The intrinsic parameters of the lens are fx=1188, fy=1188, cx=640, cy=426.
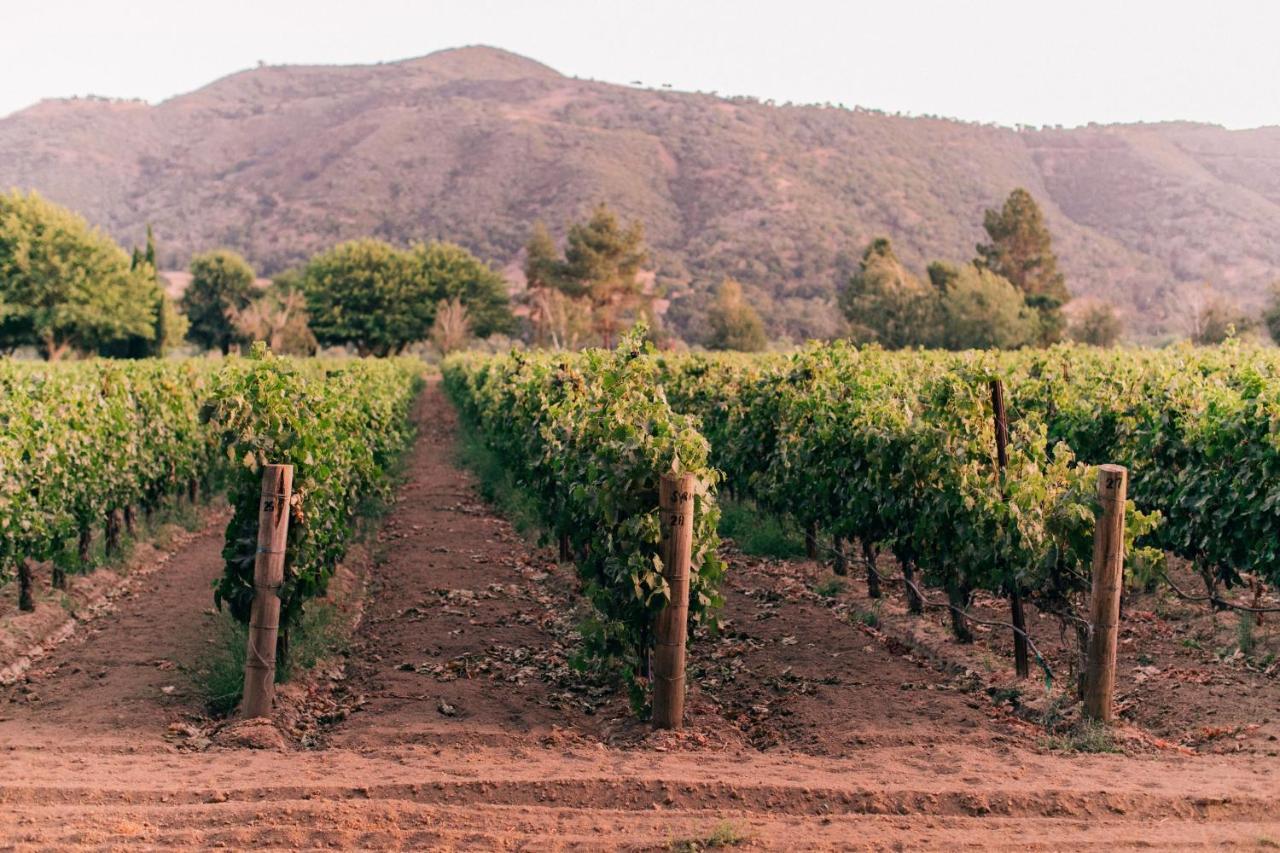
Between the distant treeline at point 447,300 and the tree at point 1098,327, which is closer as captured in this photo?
the distant treeline at point 447,300

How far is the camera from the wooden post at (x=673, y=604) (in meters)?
6.50

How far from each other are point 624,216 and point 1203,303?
188ft

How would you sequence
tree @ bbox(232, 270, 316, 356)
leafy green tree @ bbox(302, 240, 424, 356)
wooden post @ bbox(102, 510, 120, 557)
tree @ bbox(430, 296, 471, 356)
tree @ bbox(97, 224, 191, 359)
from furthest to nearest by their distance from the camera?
leafy green tree @ bbox(302, 240, 424, 356) → tree @ bbox(430, 296, 471, 356) → tree @ bbox(232, 270, 316, 356) → tree @ bbox(97, 224, 191, 359) → wooden post @ bbox(102, 510, 120, 557)

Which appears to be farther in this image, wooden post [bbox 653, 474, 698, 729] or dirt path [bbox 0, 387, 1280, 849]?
wooden post [bbox 653, 474, 698, 729]

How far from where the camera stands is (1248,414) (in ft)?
28.7

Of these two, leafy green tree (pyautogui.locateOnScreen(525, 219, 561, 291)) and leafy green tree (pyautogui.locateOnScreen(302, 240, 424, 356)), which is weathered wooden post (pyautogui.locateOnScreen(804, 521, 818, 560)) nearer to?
leafy green tree (pyautogui.locateOnScreen(302, 240, 424, 356))

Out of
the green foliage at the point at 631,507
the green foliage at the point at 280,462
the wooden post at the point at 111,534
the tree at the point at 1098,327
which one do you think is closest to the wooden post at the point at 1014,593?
the green foliage at the point at 631,507

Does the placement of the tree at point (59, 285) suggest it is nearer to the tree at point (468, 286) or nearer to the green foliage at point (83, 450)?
the tree at point (468, 286)

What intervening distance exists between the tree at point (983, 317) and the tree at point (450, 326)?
27435 mm

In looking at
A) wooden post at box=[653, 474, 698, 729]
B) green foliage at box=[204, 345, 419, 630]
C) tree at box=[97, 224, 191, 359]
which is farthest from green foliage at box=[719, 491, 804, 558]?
tree at box=[97, 224, 191, 359]

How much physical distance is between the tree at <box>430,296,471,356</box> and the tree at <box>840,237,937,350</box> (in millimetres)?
23276

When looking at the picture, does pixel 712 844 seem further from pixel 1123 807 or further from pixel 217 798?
pixel 217 798

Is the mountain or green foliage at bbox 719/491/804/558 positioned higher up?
the mountain

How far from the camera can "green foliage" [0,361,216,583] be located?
9.49 m
